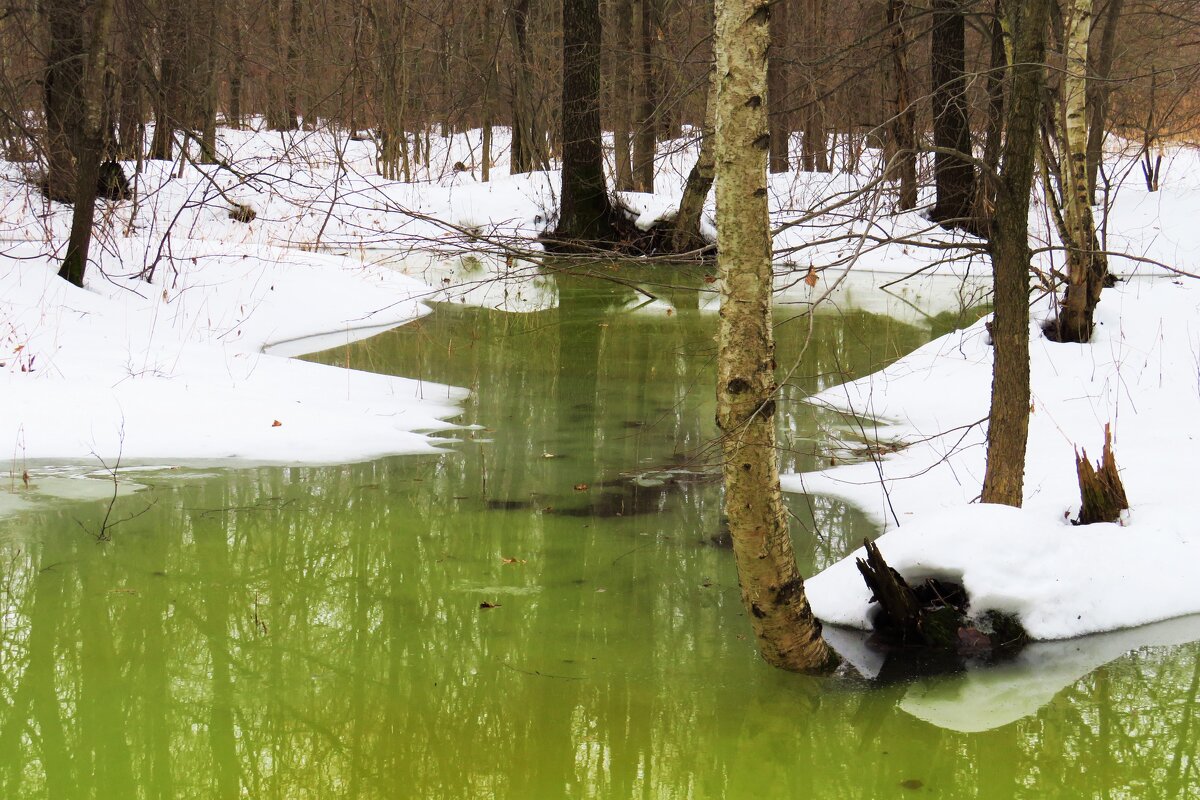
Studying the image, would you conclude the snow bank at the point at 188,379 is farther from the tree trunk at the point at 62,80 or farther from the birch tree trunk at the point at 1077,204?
the birch tree trunk at the point at 1077,204

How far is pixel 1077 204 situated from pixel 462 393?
15.2 ft

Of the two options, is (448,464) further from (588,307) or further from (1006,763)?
(588,307)

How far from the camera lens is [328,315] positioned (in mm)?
11125

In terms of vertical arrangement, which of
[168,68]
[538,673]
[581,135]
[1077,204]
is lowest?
[538,673]

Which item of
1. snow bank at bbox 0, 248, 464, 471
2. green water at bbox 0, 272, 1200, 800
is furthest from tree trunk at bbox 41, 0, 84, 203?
green water at bbox 0, 272, 1200, 800

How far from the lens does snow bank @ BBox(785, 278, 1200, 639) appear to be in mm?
4176

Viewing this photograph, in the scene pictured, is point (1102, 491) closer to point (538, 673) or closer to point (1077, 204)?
point (538, 673)

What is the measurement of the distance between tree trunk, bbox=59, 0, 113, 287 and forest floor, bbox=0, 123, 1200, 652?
0.26 meters

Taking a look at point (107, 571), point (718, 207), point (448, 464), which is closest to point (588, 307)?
point (448, 464)

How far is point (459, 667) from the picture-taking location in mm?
3854

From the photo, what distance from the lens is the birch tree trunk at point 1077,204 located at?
7.27 m

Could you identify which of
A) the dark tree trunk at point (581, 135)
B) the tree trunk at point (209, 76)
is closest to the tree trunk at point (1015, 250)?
the tree trunk at point (209, 76)

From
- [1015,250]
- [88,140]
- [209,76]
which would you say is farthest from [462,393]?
[209,76]

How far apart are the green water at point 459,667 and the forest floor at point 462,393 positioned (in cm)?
42
